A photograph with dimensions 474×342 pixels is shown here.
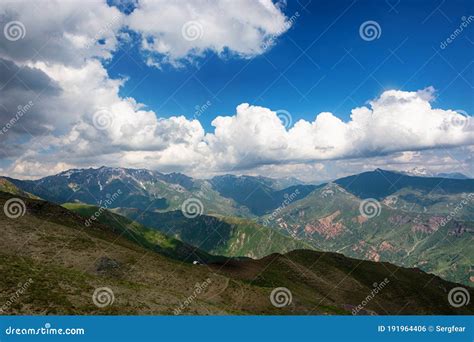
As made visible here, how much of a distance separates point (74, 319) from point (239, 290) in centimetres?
7227

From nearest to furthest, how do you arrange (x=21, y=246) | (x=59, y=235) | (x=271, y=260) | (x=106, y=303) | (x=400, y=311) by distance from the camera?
(x=106, y=303)
(x=21, y=246)
(x=59, y=235)
(x=400, y=311)
(x=271, y=260)

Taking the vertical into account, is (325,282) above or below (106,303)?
above

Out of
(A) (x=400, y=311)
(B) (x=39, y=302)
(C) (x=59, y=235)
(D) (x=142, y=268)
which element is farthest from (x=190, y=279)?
(A) (x=400, y=311)

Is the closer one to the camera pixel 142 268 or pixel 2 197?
pixel 142 268

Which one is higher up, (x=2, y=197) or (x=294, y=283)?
(x=294, y=283)

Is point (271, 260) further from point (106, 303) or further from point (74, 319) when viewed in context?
point (74, 319)

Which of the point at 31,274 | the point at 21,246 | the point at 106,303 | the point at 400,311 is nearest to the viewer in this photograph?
the point at 106,303

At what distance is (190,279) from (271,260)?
7571 centimetres

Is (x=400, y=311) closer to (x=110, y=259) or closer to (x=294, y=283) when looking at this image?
(x=294, y=283)

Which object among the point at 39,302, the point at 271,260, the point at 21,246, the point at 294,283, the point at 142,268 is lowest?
the point at 39,302

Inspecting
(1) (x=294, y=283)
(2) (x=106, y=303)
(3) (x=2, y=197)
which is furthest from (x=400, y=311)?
(3) (x=2, y=197)

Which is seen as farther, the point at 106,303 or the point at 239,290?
the point at 239,290

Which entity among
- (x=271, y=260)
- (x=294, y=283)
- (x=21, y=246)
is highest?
→ (x=271, y=260)

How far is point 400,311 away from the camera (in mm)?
148625
